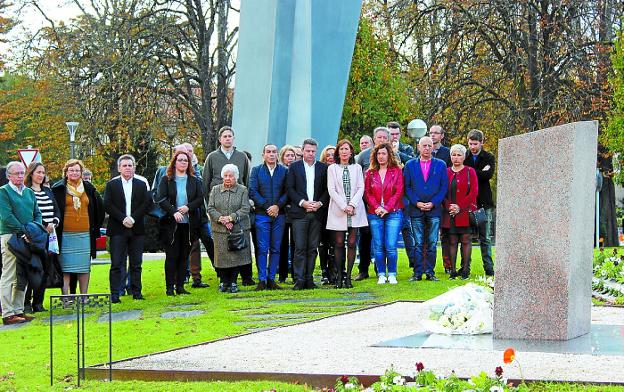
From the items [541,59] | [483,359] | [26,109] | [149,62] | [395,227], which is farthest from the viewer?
[26,109]

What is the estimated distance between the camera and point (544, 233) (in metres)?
8.34

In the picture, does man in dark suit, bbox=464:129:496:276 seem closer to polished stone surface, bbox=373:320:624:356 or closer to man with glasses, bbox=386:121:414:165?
man with glasses, bbox=386:121:414:165

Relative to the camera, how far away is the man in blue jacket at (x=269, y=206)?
14.1 m

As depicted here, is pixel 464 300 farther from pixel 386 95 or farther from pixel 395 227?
pixel 386 95

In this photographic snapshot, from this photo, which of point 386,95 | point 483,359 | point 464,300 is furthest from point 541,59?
point 483,359

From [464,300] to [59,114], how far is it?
2536 cm

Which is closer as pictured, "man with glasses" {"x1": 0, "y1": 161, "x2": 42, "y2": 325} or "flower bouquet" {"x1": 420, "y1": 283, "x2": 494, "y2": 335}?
"flower bouquet" {"x1": 420, "y1": 283, "x2": 494, "y2": 335}

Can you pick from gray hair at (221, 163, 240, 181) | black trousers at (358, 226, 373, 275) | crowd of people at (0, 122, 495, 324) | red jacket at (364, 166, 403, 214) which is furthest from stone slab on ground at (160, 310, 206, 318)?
black trousers at (358, 226, 373, 275)

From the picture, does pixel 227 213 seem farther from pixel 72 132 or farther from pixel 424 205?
pixel 72 132

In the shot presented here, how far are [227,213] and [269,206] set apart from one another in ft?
2.07

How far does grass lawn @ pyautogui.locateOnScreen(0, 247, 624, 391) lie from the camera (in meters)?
7.54

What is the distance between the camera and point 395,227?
46.2 feet

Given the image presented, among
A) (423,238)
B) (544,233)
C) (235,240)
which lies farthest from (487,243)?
(544,233)

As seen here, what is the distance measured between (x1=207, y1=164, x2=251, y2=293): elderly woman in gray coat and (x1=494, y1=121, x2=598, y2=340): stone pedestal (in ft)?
18.8
